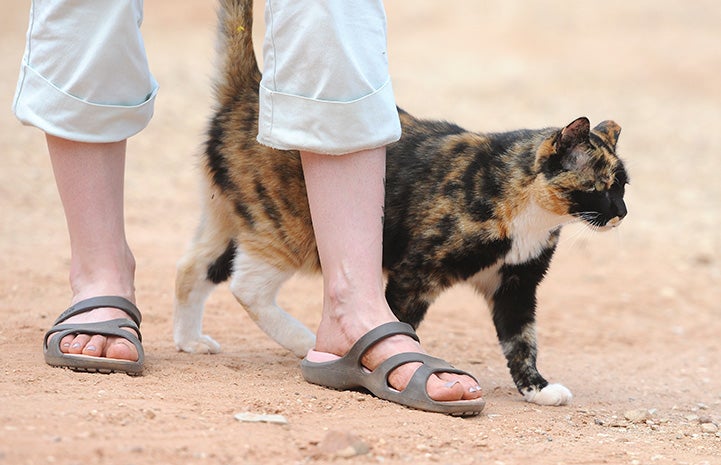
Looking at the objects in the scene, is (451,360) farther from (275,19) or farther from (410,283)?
(275,19)

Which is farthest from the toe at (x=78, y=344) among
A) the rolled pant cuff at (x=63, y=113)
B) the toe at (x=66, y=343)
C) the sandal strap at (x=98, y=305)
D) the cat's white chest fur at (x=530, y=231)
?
the cat's white chest fur at (x=530, y=231)

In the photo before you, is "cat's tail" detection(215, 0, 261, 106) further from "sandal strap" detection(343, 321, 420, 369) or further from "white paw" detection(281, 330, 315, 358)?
"sandal strap" detection(343, 321, 420, 369)

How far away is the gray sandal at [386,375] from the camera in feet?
8.77

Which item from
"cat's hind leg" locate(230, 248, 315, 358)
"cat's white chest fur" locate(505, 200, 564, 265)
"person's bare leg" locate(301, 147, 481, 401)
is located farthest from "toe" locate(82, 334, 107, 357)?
"cat's white chest fur" locate(505, 200, 564, 265)

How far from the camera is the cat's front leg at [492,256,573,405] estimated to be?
343 cm

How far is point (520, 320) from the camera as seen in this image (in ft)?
11.6

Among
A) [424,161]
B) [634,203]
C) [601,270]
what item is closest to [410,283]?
[424,161]

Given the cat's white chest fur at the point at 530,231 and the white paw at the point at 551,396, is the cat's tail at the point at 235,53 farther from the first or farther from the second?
the white paw at the point at 551,396

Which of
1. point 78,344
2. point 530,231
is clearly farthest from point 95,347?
point 530,231

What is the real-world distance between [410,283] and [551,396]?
0.62 m

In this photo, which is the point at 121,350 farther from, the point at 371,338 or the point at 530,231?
the point at 530,231

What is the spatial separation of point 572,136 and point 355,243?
Result: 944 mm

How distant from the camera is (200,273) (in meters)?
3.78

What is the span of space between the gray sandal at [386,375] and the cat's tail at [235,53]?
47.3 inches
